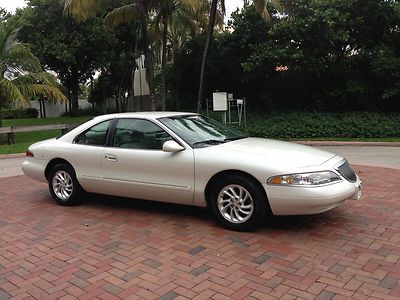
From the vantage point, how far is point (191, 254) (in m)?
4.41

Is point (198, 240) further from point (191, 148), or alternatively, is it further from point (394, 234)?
point (394, 234)

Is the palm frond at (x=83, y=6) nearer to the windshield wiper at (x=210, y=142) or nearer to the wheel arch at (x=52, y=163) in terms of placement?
the wheel arch at (x=52, y=163)

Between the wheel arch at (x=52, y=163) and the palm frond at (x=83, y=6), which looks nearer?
the wheel arch at (x=52, y=163)

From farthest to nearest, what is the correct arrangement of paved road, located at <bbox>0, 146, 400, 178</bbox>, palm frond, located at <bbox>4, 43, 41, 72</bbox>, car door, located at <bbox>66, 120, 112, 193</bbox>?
palm frond, located at <bbox>4, 43, 41, 72</bbox> → paved road, located at <bbox>0, 146, 400, 178</bbox> → car door, located at <bbox>66, 120, 112, 193</bbox>

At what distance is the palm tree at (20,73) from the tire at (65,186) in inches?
445

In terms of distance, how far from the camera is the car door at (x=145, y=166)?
17.7ft

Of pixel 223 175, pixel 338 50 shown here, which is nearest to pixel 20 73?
pixel 338 50

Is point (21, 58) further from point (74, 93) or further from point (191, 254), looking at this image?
point (74, 93)

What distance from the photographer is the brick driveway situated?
364cm

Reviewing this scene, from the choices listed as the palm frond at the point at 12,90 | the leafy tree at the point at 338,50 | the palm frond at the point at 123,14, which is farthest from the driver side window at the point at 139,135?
the palm frond at the point at 123,14

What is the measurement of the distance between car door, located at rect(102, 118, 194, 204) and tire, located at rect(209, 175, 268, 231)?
40 centimetres

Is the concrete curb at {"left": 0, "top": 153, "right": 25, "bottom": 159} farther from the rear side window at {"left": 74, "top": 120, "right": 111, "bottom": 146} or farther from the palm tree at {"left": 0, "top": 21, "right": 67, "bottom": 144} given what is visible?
the rear side window at {"left": 74, "top": 120, "right": 111, "bottom": 146}

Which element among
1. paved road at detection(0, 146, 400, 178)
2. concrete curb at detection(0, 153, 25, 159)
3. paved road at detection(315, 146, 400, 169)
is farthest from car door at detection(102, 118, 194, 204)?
concrete curb at detection(0, 153, 25, 159)

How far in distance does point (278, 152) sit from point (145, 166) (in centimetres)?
174
